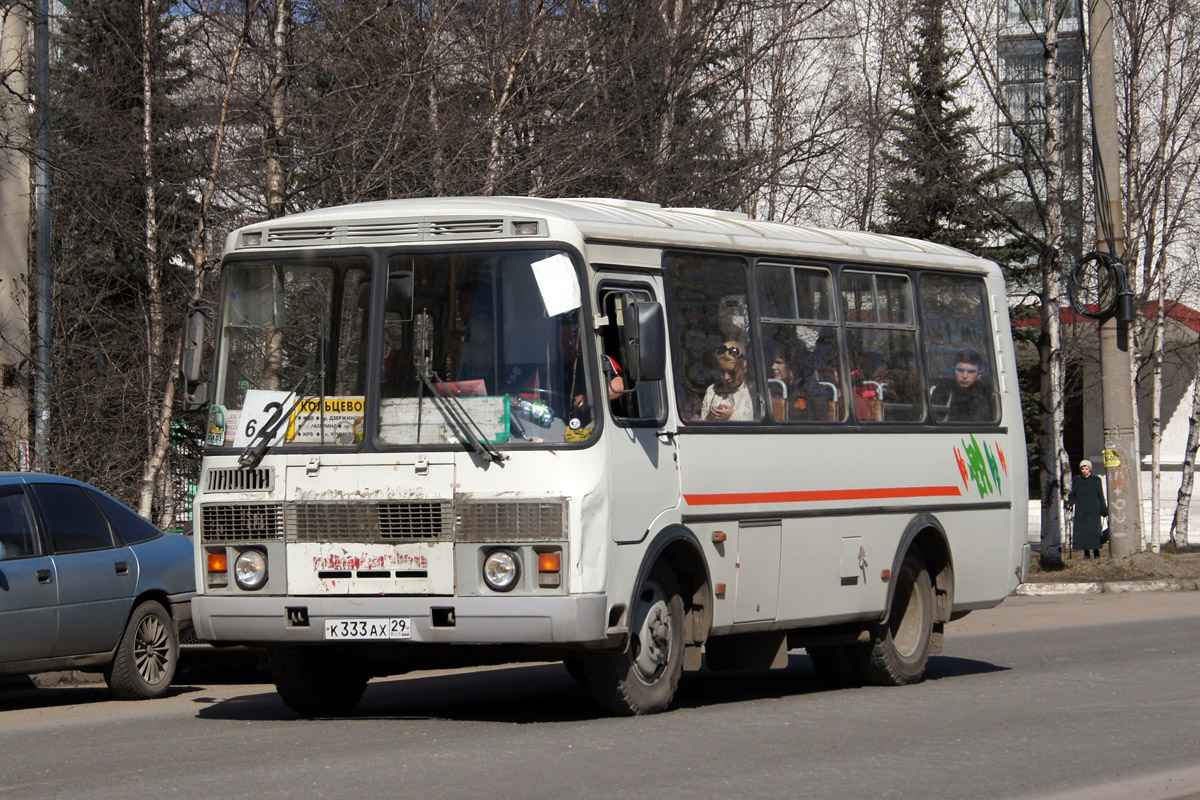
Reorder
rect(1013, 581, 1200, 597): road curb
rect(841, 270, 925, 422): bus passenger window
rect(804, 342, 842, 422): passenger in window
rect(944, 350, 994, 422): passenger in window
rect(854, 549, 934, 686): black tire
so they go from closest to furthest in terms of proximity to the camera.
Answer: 1. rect(804, 342, 842, 422): passenger in window
2. rect(841, 270, 925, 422): bus passenger window
3. rect(854, 549, 934, 686): black tire
4. rect(944, 350, 994, 422): passenger in window
5. rect(1013, 581, 1200, 597): road curb

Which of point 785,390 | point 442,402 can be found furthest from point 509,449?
point 785,390

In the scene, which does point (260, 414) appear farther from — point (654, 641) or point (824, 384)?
point (824, 384)

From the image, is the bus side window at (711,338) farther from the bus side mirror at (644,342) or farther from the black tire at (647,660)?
the black tire at (647,660)

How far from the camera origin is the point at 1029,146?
25.0 metres

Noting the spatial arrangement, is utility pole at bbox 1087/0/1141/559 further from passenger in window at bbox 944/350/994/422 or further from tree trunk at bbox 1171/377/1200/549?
passenger in window at bbox 944/350/994/422

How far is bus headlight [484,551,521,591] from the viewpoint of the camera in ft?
29.6

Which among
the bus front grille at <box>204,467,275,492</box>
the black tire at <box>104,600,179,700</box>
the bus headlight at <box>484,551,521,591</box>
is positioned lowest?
the black tire at <box>104,600,179,700</box>

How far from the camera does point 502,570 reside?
29.7ft

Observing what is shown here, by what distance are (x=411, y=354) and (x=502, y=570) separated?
1295 mm

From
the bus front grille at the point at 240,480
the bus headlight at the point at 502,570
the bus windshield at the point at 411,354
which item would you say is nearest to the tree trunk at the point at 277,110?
the bus windshield at the point at 411,354

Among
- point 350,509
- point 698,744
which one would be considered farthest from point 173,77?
point 698,744

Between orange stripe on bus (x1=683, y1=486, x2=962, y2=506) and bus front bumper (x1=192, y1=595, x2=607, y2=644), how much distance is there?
1400 mm

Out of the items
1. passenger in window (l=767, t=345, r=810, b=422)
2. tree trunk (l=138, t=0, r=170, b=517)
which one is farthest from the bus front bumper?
tree trunk (l=138, t=0, r=170, b=517)

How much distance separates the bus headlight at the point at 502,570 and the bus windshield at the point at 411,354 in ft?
2.00
